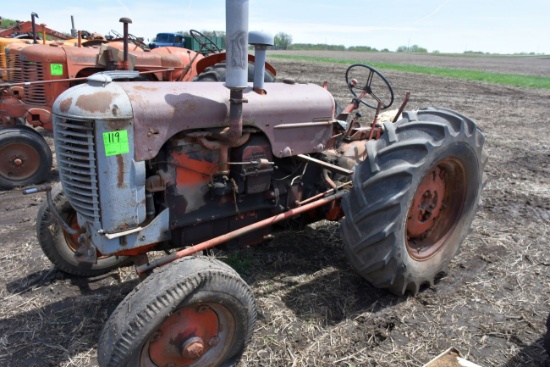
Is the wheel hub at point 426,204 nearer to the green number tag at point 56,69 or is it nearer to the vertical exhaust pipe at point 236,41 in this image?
the vertical exhaust pipe at point 236,41

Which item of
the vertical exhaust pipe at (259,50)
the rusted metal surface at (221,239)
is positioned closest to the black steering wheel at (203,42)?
the vertical exhaust pipe at (259,50)

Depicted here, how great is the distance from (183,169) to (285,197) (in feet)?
2.93

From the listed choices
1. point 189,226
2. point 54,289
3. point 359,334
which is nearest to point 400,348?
point 359,334

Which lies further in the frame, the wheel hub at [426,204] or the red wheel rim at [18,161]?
the red wheel rim at [18,161]

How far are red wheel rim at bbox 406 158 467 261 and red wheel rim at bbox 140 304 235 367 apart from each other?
1.47 meters

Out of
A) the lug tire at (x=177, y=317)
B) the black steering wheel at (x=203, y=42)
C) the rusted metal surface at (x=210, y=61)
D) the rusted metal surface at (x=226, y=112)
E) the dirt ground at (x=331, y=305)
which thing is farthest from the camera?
the black steering wheel at (x=203, y=42)

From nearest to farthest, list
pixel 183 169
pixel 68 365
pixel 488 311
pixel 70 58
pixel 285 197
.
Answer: pixel 68 365, pixel 183 169, pixel 488 311, pixel 285 197, pixel 70 58

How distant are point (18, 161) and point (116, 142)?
A: 3894 millimetres

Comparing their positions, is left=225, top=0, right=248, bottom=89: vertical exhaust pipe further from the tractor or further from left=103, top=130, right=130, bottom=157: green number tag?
left=103, top=130, right=130, bottom=157: green number tag

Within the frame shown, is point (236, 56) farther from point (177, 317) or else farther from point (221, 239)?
point (177, 317)

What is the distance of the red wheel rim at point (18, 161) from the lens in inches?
215

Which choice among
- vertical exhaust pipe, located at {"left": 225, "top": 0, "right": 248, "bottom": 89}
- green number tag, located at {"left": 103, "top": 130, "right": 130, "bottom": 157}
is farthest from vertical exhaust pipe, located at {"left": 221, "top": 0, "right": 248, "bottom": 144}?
green number tag, located at {"left": 103, "top": 130, "right": 130, "bottom": 157}

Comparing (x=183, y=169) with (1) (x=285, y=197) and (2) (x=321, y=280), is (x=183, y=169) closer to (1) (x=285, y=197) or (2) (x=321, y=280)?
(1) (x=285, y=197)

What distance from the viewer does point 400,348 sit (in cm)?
270
